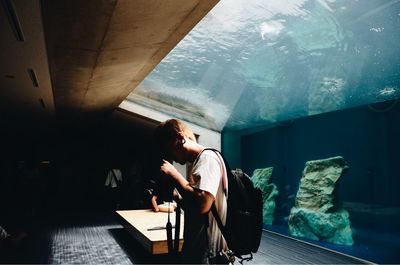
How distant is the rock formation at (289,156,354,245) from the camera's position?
26.0 feet

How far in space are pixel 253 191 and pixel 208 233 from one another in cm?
31

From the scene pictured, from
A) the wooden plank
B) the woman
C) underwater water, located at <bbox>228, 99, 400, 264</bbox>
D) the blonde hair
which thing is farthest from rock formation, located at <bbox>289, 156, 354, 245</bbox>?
the blonde hair

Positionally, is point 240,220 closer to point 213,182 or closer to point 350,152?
point 213,182

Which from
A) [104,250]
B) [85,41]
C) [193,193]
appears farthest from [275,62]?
[193,193]

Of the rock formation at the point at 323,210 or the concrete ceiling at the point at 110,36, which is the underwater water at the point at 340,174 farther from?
the concrete ceiling at the point at 110,36

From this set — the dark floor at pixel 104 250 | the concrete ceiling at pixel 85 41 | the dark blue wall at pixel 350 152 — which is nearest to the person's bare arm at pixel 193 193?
the concrete ceiling at pixel 85 41

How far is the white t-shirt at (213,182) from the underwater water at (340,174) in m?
7.47

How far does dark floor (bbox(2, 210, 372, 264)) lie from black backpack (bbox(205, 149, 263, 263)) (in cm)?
320

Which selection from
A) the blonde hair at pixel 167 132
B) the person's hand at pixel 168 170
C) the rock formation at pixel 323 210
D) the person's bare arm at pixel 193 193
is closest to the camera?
the person's bare arm at pixel 193 193

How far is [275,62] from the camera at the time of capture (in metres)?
9.81

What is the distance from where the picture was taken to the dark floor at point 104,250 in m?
4.46

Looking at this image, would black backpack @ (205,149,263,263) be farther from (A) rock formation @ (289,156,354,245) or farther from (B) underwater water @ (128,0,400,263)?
(A) rock formation @ (289,156,354,245)

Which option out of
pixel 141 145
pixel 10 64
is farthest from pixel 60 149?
pixel 10 64

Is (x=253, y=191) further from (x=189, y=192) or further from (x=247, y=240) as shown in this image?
(x=189, y=192)
